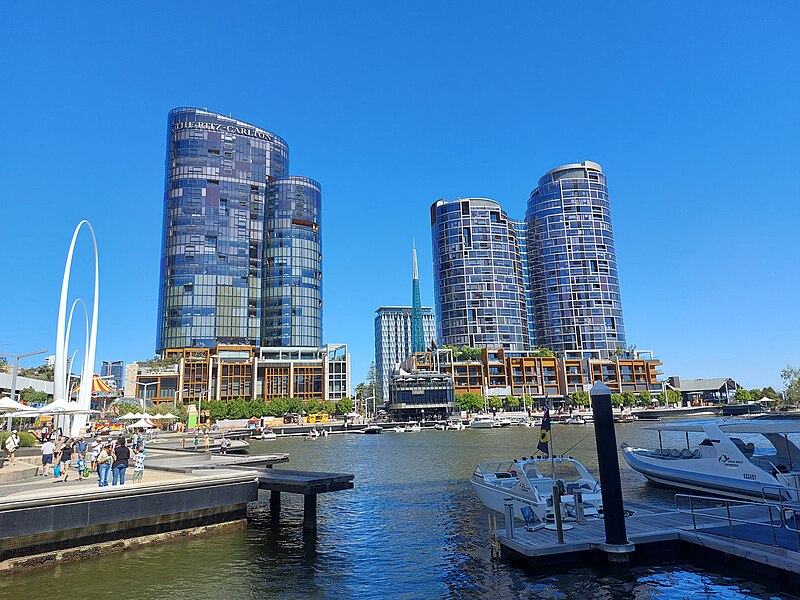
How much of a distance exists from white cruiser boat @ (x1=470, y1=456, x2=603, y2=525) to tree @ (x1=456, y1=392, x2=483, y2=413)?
15560 centimetres

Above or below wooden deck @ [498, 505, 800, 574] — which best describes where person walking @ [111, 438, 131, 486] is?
above

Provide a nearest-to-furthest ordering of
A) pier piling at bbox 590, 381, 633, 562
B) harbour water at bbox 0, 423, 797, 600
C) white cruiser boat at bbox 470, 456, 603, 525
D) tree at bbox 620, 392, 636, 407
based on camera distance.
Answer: harbour water at bbox 0, 423, 797, 600 < pier piling at bbox 590, 381, 633, 562 < white cruiser boat at bbox 470, 456, 603, 525 < tree at bbox 620, 392, 636, 407

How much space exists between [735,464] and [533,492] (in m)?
14.3

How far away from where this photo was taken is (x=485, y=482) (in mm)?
29734

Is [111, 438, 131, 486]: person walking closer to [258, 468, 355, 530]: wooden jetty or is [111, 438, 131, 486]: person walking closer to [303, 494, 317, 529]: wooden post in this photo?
[258, 468, 355, 530]: wooden jetty

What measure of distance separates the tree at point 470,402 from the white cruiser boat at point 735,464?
149m

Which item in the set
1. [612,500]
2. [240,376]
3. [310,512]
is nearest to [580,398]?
[240,376]

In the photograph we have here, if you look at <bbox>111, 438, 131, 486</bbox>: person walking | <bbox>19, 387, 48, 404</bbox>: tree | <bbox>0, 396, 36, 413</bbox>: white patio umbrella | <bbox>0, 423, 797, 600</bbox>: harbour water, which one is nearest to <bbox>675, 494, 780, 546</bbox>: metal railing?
<bbox>0, 423, 797, 600</bbox>: harbour water

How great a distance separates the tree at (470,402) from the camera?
18412cm

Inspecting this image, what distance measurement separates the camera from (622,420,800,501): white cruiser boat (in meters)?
27.8

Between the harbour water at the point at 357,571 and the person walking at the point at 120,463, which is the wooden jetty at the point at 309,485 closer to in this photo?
the harbour water at the point at 357,571

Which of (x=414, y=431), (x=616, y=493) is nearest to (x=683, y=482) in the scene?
(x=616, y=493)

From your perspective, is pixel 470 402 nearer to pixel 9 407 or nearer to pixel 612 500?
pixel 9 407

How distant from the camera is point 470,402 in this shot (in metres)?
184
